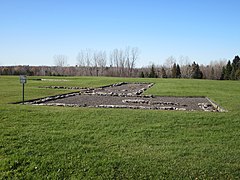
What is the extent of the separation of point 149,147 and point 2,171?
328cm

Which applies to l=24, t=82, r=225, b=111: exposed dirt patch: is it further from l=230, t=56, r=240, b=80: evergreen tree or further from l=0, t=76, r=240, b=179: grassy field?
l=230, t=56, r=240, b=80: evergreen tree

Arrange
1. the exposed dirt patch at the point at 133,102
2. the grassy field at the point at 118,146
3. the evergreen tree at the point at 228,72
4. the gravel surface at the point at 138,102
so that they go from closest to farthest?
the grassy field at the point at 118,146 < the exposed dirt patch at the point at 133,102 < the gravel surface at the point at 138,102 < the evergreen tree at the point at 228,72

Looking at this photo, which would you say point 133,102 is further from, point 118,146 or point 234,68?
point 234,68

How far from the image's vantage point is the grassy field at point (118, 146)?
15.7 ft

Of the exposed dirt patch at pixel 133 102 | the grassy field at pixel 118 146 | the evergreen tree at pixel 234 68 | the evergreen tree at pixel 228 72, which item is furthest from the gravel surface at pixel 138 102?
the evergreen tree at pixel 228 72

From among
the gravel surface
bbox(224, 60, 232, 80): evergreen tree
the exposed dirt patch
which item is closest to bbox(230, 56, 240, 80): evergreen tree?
bbox(224, 60, 232, 80): evergreen tree

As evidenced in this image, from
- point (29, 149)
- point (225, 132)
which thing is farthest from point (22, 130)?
point (225, 132)

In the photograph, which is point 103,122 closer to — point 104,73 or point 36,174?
point 36,174

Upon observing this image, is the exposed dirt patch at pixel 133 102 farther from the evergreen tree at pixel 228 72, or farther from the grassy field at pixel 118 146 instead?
the evergreen tree at pixel 228 72

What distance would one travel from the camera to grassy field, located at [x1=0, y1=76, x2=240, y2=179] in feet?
15.7

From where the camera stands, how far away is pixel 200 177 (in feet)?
15.0

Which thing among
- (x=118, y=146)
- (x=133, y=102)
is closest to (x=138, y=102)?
(x=133, y=102)

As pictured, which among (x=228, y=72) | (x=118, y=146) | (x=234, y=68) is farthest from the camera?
(x=228, y=72)

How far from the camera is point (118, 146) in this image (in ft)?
20.3
